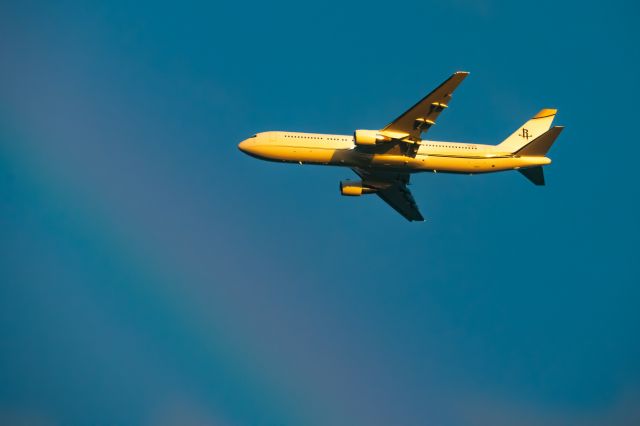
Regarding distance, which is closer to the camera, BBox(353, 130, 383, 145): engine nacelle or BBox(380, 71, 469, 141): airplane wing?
BBox(380, 71, 469, 141): airplane wing

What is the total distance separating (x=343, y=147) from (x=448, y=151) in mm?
9336

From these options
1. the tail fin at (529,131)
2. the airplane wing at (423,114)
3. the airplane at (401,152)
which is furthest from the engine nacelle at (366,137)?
the tail fin at (529,131)

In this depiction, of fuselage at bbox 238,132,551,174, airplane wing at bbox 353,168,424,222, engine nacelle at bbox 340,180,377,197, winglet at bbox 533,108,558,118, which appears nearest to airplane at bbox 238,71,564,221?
fuselage at bbox 238,132,551,174

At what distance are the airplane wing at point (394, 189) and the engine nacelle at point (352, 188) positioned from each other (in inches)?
27.2

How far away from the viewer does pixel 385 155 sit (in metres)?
66.4

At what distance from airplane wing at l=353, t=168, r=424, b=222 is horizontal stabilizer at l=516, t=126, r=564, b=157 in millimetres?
11270

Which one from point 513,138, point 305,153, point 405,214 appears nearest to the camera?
point 305,153

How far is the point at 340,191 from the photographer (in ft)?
236

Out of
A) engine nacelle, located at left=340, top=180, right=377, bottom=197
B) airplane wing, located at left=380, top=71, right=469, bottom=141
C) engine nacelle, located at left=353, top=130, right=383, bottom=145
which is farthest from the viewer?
engine nacelle, located at left=340, top=180, right=377, bottom=197

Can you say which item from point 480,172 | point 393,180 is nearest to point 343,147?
point 393,180

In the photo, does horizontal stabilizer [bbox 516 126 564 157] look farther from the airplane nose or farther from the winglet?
the airplane nose

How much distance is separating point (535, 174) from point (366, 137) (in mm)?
16691

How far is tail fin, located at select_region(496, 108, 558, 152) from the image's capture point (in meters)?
70.4

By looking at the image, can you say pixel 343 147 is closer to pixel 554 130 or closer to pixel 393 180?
pixel 393 180
